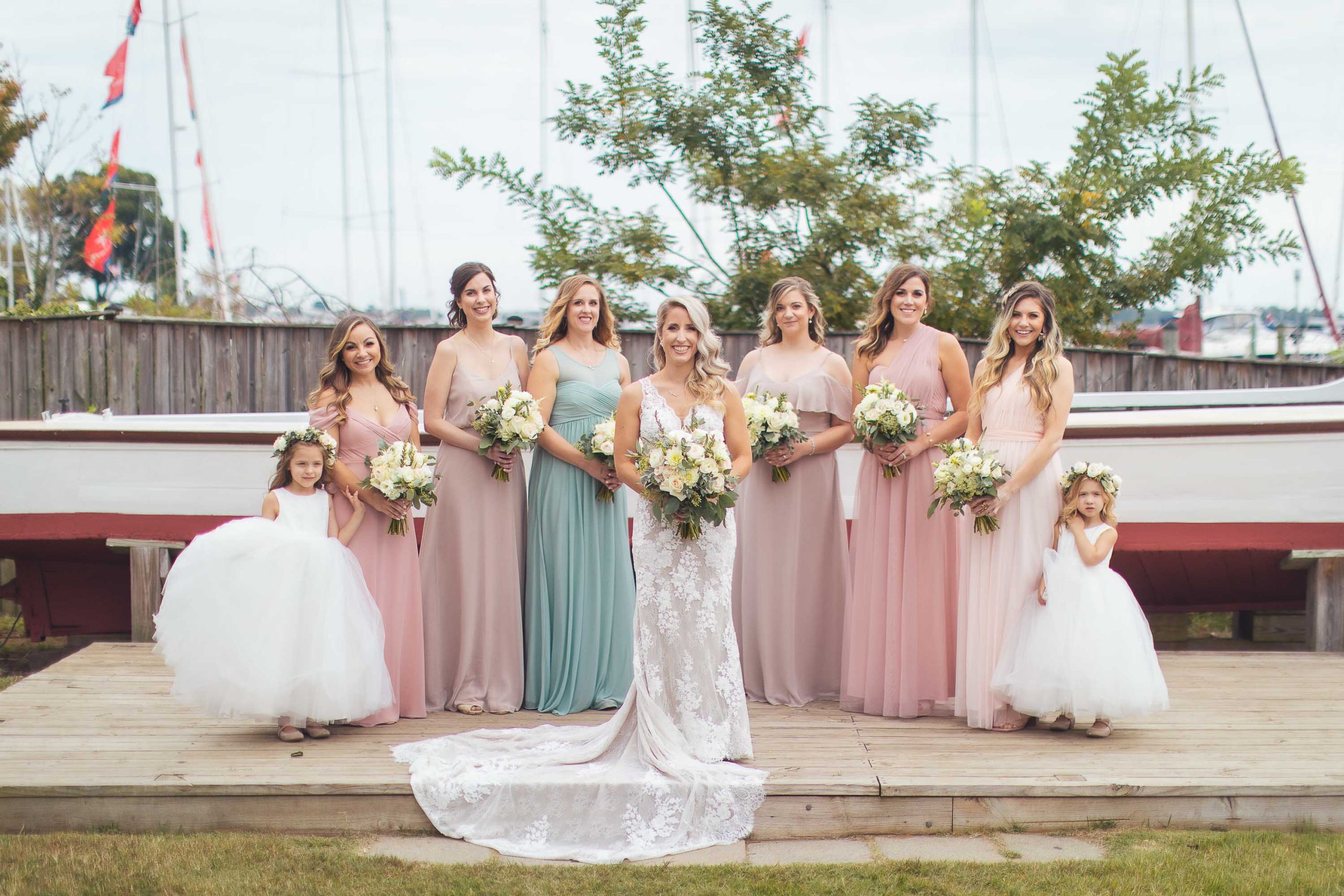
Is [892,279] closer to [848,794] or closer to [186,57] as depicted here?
[848,794]

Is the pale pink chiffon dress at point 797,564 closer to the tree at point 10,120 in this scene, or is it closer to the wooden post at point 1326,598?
the wooden post at point 1326,598

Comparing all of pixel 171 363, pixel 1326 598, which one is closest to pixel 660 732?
pixel 1326 598

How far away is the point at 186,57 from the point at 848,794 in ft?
70.8

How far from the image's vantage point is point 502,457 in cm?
629

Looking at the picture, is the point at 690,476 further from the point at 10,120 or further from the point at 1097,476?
the point at 10,120

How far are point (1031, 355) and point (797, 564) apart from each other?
66.2 inches

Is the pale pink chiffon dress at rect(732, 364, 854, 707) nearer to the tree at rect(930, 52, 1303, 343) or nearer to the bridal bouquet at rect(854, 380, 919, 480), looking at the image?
the bridal bouquet at rect(854, 380, 919, 480)

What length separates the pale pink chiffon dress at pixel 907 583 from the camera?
21.0 feet

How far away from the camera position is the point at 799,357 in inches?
265

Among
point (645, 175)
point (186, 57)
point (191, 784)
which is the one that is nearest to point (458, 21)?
point (645, 175)

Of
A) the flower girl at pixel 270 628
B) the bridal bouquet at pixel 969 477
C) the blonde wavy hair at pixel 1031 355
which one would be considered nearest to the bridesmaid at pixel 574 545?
the flower girl at pixel 270 628

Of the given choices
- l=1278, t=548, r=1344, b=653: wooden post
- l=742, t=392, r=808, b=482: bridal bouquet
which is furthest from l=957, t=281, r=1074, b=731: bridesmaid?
l=1278, t=548, r=1344, b=653: wooden post

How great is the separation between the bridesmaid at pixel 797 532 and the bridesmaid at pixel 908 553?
8.7 inches

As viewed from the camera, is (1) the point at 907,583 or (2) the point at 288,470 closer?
(2) the point at 288,470
